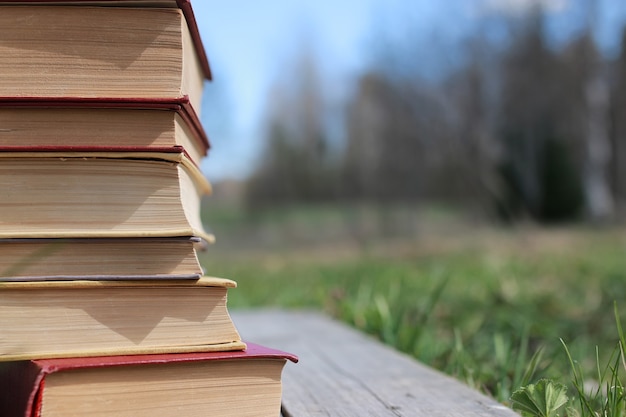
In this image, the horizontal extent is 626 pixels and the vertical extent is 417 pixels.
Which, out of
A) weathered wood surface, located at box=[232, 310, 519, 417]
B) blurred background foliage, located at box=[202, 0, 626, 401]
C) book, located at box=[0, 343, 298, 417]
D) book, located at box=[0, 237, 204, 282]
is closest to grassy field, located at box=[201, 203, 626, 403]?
weathered wood surface, located at box=[232, 310, 519, 417]

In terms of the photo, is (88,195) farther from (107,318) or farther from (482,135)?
(482,135)

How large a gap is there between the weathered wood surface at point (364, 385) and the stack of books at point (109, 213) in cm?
19

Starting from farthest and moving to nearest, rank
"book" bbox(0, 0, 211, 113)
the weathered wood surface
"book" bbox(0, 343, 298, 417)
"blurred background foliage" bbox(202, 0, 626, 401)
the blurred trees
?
the blurred trees, "blurred background foliage" bbox(202, 0, 626, 401), the weathered wood surface, "book" bbox(0, 0, 211, 113), "book" bbox(0, 343, 298, 417)

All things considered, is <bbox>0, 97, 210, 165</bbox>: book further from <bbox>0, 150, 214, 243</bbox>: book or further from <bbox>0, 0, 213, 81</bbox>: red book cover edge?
<bbox>0, 0, 213, 81</bbox>: red book cover edge

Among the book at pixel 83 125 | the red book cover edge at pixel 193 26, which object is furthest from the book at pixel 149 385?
the red book cover edge at pixel 193 26

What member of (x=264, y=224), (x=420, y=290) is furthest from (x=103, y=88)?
(x=264, y=224)

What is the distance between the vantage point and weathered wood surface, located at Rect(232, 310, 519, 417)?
1109 mm

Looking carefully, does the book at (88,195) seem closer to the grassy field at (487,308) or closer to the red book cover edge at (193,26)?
the red book cover edge at (193,26)

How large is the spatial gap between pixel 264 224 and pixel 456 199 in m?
4.59

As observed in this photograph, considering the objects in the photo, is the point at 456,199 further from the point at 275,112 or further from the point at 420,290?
the point at 420,290

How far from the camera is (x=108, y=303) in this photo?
Result: 977 millimetres

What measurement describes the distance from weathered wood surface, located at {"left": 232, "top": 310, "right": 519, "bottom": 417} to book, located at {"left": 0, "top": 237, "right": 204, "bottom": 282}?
30cm

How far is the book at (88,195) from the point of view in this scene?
98cm

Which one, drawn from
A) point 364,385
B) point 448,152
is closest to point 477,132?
point 448,152
